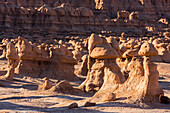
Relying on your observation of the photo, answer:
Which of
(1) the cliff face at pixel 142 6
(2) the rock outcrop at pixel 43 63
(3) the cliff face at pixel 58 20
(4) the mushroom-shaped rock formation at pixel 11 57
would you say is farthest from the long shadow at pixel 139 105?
(1) the cliff face at pixel 142 6

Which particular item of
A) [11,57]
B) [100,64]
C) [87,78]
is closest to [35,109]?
[100,64]

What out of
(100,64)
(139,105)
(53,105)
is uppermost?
(100,64)

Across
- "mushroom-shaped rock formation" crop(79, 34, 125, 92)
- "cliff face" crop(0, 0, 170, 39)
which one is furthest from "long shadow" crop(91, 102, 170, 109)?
"cliff face" crop(0, 0, 170, 39)

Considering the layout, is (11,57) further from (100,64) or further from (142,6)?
(142,6)

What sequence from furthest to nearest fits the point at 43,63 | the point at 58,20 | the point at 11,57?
the point at 58,20
the point at 43,63
the point at 11,57

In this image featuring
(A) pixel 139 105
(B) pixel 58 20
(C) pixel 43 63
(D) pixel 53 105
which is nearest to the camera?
(A) pixel 139 105

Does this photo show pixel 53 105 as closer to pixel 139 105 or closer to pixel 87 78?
pixel 139 105

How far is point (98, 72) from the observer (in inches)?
447

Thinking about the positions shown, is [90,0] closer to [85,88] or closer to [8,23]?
[8,23]

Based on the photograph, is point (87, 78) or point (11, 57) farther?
point (11, 57)

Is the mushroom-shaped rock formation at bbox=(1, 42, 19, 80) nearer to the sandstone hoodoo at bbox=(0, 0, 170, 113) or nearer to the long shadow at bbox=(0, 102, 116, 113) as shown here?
the sandstone hoodoo at bbox=(0, 0, 170, 113)

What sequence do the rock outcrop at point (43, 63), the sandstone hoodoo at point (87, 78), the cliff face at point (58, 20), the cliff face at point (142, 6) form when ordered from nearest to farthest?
the sandstone hoodoo at point (87, 78), the rock outcrop at point (43, 63), the cliff face at point (58, 20), the cliff face at point (142, 6)

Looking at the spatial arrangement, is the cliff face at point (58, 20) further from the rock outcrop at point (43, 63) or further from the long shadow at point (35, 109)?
the long shadow at point (35, 109)

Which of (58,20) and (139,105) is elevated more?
(58,20)
